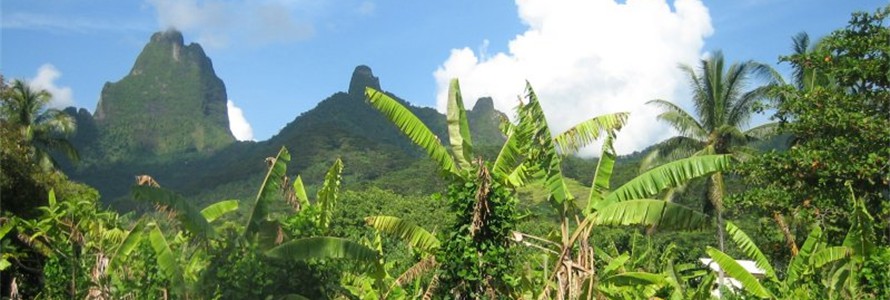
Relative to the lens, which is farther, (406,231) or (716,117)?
(716,117)

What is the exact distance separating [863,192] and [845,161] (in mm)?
554

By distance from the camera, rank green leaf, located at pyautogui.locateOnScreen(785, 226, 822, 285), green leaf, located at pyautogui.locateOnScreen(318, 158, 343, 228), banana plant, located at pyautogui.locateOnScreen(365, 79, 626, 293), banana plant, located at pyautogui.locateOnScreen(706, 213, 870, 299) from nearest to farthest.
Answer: banana plant, located at pyautogui.locateOnScreen(365, 79, 626, 293) < banana plant, located at pyautogui.locateOnScreen(706, 213, 870, 299) < green leaf, located at pyautogui.locateOnScreen(318, 158, 343, 228) < green leaf, located at pyautogui.locateOnScreen(785, 226, 822, 285)

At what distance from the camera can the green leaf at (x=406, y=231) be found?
8.62 metres

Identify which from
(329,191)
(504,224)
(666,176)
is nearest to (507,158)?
(504,224)

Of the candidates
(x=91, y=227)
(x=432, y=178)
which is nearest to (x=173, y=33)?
(x=432, y=178)

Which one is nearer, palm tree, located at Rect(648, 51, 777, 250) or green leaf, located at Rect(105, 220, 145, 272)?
green leaf, located at Rect(105, 220, 145, 272)

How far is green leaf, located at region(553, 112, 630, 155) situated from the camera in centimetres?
855

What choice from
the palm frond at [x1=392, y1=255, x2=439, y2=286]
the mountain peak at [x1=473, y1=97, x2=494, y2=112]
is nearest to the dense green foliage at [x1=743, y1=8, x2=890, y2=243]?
the palm frond at [x1=392, y1=255, x2=439, y2=286]

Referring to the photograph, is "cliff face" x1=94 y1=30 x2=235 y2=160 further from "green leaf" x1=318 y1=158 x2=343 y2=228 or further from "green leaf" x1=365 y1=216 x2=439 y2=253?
"green leaf" x1=365 y1=216 x2=439 y2=253

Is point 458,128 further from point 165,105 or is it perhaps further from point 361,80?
point 165,105

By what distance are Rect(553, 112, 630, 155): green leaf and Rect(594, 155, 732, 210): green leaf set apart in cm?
65

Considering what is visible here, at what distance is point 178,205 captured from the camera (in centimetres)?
724

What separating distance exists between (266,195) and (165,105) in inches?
4382

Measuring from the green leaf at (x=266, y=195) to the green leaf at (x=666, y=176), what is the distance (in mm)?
3228
